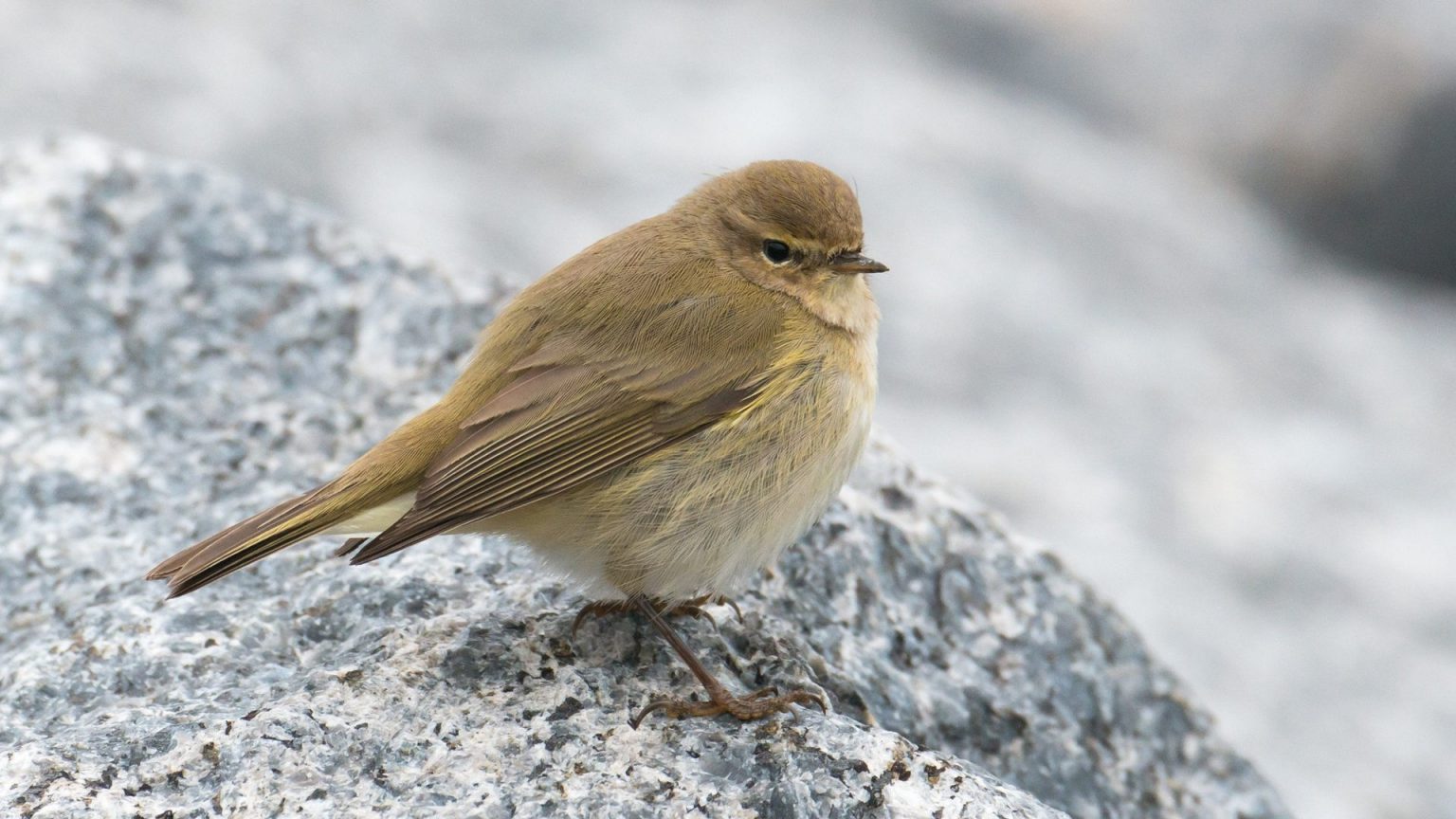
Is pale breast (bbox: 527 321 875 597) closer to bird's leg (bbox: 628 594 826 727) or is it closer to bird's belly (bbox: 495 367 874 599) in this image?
bird's belly (bbox: 495 367 874 599)

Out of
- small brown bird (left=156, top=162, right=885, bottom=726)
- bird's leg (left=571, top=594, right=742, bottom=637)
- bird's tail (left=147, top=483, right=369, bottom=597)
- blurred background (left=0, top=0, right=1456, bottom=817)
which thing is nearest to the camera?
bird's tail (left=147, top=483, right=369, bottom=597)

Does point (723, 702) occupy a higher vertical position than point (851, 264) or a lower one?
→ lower

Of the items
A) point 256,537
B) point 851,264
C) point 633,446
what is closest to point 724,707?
point 633,446

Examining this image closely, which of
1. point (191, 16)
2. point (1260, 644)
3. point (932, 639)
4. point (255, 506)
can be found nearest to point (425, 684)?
point (255, 506)

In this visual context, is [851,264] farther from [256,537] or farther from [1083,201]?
[1083,201]

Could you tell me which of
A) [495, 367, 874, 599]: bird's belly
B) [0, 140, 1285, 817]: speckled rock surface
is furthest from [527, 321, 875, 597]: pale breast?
[0, 140, 1285, 817]: speckled rock surface

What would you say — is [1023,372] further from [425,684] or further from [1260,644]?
[425,684]
